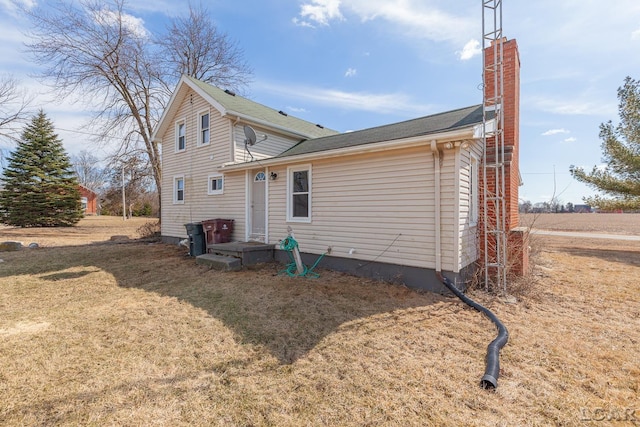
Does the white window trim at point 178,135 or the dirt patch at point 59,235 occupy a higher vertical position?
the white window trim at point 178,135

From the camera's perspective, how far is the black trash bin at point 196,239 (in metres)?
9.35

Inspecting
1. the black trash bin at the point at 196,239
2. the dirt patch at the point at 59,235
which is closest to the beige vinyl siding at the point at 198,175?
the black trash bin at the point at 196,239

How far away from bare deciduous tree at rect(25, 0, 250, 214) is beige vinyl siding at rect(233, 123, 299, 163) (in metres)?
6.71

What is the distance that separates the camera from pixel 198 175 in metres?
11.0

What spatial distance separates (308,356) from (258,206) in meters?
6.28

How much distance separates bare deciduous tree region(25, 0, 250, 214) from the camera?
14328mm

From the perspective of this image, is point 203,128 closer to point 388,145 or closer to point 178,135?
point 178,135

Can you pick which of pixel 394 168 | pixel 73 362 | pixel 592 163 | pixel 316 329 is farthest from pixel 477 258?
pixel 592 163

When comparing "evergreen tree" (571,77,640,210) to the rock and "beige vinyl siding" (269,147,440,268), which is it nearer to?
"beige vinyl siding" (269,147,440,268)

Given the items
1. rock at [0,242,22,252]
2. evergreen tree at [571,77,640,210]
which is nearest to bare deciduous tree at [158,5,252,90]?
rock at [0,242,22,252]

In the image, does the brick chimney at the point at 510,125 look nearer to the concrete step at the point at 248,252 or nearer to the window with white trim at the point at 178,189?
the concrete step at the point at 248,252

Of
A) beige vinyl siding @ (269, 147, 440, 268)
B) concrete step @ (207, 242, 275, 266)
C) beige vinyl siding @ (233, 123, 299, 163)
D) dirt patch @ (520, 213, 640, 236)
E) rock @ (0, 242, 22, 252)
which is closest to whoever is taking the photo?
beige vinyl siding @ (269, 147, 440, 268)

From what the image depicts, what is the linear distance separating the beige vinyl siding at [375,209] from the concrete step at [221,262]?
1.74 metres

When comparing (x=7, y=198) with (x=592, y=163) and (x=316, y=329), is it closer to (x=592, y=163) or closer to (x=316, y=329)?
(x=316, y=329)
